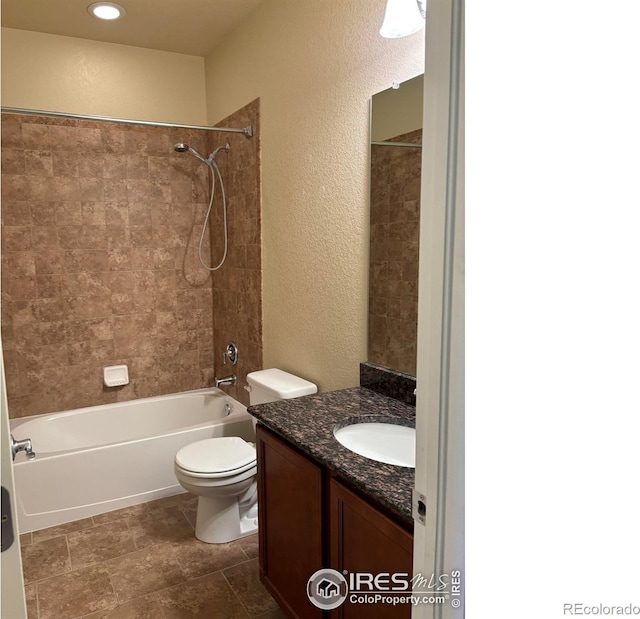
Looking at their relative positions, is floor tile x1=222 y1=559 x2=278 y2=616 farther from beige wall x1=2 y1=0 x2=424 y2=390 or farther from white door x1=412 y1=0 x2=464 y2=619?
white door x1=412 y1=0 x2=464 y2=619

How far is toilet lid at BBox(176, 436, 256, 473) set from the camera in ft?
7.68

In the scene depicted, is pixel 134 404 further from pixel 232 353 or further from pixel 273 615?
pixel 273 615

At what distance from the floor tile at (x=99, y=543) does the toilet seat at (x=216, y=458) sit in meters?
0.52

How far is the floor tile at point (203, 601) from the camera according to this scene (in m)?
1.99

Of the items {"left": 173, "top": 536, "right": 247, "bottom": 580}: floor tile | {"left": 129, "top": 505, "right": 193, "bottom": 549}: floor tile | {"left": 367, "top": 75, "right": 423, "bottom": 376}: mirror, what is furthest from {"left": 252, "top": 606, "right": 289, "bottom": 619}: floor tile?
{"left": 367, "top": 75, "right": 423, "bottom": 376}: mirror

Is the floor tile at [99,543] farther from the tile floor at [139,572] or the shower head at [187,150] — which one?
the shower head at [187,150]

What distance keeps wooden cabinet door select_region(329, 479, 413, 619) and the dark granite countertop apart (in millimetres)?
48

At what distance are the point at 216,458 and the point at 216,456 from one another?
0.02 m

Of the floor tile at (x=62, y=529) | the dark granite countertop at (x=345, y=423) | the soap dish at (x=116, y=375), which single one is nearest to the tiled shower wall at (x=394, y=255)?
the dark granite countertop at (x=345, y=423)

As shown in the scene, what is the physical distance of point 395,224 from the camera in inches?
78.6

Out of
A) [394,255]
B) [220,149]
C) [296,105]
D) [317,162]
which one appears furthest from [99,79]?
[394,255]
